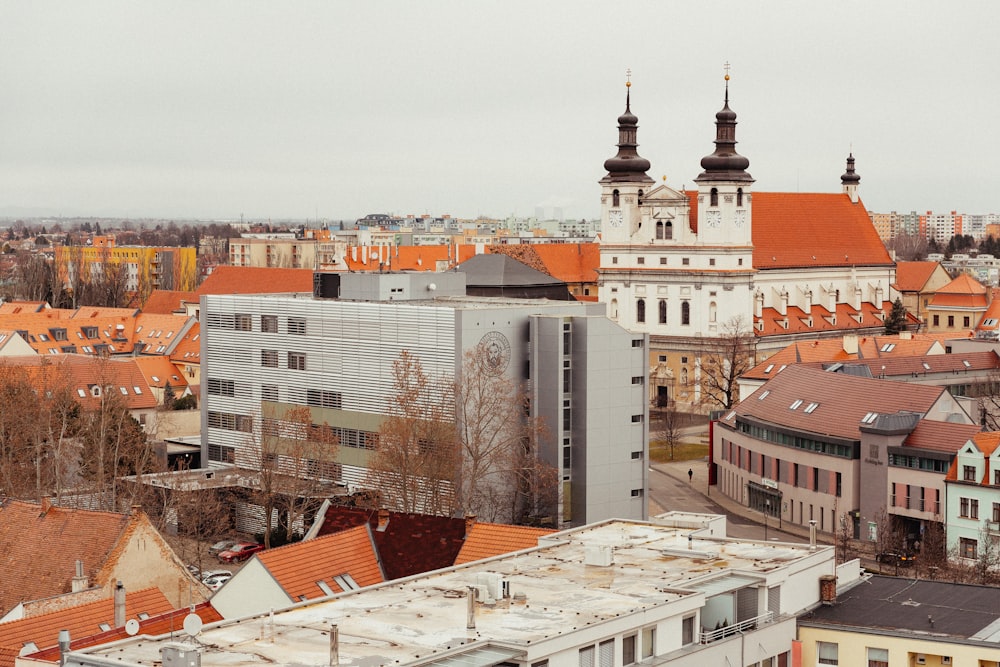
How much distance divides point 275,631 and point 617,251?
281ft

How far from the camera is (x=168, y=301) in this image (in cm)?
13450

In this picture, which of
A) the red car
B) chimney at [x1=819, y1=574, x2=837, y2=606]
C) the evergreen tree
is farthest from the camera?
the evergreen tree

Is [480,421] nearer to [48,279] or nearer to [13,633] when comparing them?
[13,633]

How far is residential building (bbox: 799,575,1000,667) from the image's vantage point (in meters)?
29.5

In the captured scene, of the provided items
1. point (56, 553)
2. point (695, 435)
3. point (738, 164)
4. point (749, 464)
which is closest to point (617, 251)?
point (738, 164)

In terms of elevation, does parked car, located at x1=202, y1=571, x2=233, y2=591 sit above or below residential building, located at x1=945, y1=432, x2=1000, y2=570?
below

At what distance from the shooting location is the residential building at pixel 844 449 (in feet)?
193

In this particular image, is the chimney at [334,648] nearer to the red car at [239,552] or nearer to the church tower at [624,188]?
the red car at [239,552]

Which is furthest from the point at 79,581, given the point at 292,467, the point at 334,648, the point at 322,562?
the point at 292,467

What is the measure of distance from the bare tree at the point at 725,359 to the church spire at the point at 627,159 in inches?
492

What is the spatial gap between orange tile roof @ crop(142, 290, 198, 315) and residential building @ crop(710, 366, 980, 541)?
2778 inches

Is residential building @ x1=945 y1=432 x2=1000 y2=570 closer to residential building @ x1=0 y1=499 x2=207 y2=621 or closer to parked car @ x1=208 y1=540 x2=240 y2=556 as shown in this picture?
parked car @ x1=208 y1=540 x2=240 y2=556

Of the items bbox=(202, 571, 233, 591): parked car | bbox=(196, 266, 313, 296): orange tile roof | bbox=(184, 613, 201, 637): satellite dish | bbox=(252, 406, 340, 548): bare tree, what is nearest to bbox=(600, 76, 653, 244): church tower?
bbox=(196, 266, 313, 296): orange tile roof

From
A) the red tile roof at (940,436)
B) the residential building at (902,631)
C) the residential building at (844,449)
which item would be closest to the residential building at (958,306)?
the residential building at (844,449)
